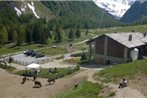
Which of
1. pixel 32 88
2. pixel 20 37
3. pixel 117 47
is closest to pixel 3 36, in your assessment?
A: pixel 20 37

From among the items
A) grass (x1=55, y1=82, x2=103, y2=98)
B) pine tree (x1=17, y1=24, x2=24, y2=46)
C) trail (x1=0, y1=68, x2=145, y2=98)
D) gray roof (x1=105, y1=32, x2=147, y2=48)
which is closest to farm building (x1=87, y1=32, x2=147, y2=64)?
gray roof (x1=105, y1=32, x2=147, y2=48)

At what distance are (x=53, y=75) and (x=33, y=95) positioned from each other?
17.2m

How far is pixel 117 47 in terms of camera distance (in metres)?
90.8

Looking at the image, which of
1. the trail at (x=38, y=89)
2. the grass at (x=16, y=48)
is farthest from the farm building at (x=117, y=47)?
the grass at (x=16, y=48)

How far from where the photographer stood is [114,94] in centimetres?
5119

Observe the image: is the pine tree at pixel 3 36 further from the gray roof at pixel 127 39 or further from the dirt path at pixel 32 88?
the dirt path at pixel 32 88

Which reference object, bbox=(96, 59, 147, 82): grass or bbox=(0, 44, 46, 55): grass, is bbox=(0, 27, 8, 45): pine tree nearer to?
bbox=(0, 44, 46, 55): grass

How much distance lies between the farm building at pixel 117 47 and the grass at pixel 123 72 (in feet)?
76.8

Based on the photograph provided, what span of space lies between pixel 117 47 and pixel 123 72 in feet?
97.3

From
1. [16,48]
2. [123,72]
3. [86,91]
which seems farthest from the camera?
[16,48]

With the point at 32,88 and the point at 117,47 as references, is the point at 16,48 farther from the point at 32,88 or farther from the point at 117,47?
the point at 32,88

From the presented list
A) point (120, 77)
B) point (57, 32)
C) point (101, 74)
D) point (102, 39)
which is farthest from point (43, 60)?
point (57, 32)

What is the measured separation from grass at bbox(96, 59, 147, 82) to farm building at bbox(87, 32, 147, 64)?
23408mm

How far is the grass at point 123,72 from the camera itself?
5925 cm
